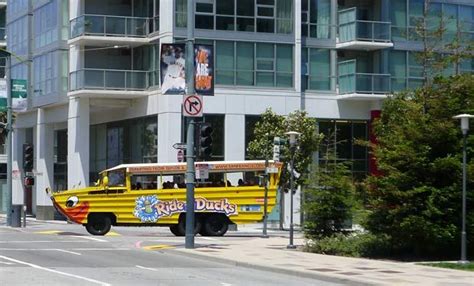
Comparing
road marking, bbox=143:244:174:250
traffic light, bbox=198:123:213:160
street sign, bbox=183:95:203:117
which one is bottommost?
road marking, bbox=143:244:174:250

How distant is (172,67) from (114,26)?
806 inches

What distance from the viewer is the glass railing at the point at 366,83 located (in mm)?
47438

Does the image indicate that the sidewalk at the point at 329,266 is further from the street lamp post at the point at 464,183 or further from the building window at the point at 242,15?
the building window at the point at 242,15

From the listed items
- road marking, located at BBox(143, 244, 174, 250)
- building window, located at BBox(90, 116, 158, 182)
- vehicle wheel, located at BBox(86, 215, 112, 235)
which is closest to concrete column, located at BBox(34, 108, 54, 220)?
building window, located at BBox(90, 116, 158, 182)

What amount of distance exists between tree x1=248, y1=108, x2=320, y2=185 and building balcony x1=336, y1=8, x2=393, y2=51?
7262 millimetres

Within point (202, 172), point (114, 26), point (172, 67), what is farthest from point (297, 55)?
point (172, 67)

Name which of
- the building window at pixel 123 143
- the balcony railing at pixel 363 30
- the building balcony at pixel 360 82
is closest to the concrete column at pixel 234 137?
the building window at pixel 123 143

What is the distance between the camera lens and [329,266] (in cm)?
2158

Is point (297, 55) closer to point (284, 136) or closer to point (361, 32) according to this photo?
point (361, 32)

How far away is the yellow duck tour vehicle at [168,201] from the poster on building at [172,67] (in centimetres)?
734

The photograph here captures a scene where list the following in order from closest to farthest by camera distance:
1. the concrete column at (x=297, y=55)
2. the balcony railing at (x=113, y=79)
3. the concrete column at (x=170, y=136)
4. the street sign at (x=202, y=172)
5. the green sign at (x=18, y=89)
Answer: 1. the street sign at (x=202, y=172)
2. the green sign at (x=18, y=89)
3. the concrete column at (x=170, y=136)
4. the concrete column at (x=297, y=55)
5. the balcony railing at (x=113, y=79)

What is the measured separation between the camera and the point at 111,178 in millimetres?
34594

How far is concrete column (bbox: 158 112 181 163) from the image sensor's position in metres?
43.8

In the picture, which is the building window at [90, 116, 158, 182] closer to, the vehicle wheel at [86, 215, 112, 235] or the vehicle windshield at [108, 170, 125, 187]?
the vehicle windshield at [108, 170, 125, 187]
